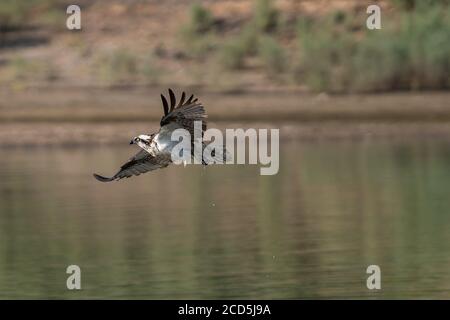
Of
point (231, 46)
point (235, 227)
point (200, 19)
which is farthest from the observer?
point (200, 19)

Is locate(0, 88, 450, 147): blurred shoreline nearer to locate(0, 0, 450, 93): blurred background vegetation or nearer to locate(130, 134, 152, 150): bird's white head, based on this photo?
locate(0, 0, 450, 93): blurred background vegetation

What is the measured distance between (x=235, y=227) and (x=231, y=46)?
41.3ft

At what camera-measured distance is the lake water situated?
47.6 feet

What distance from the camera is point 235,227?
17.9m

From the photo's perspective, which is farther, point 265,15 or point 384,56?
point 265,15

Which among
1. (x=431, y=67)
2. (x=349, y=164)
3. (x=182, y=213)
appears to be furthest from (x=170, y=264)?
(x=431, y=67)

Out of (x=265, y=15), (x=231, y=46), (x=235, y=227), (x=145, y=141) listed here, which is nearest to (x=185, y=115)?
(x=145, y=141)

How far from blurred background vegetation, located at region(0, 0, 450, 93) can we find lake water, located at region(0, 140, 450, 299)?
3803 millimetres

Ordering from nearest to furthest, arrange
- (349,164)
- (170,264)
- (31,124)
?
(170,264) → (349,164) → (31,124)

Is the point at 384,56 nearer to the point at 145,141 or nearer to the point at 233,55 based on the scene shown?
the point at 233,55

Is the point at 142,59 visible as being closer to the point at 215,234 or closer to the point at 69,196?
the point at 69,196

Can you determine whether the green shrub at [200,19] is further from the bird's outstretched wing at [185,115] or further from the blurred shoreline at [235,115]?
the bird's outstretched wing at [185,115]
